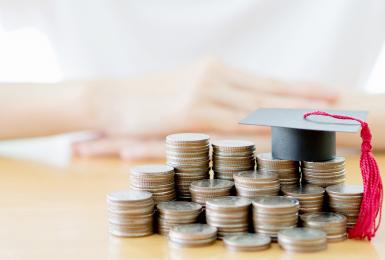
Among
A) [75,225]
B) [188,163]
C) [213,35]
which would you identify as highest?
[213,35]

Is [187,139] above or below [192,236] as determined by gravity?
above

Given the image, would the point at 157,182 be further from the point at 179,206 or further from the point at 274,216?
the point at 274,216

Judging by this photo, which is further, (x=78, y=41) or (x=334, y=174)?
(x=78, y=41)

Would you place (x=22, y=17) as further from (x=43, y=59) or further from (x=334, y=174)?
(x=334, y=174)

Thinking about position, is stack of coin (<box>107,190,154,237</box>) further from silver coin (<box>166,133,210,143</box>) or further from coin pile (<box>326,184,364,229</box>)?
coin pile (<box>326,184,364,229</box>)

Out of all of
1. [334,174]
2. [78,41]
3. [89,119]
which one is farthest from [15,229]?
[78,41]

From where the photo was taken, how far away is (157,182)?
1.57 m

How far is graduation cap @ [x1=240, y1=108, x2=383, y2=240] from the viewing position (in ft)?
4.94

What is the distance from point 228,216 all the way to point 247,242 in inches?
2.5

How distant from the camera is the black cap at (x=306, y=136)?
157cm

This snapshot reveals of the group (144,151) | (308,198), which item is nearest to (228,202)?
(308,198)

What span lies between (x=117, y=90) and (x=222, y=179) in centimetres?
95

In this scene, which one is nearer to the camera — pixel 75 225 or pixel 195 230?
pixel 195 230

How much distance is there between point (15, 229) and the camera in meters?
1.60
